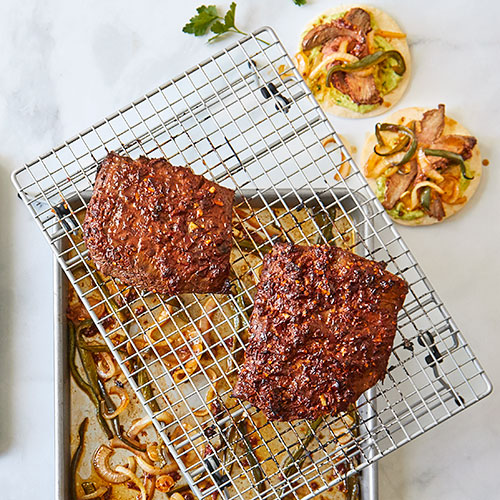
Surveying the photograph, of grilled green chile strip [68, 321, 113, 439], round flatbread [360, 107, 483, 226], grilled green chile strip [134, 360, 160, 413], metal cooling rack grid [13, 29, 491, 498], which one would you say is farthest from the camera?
round flatbread [360, 107, 483, 226]

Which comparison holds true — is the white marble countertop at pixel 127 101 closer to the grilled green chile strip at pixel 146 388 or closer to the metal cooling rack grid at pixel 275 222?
the metal cooling rack grid at pixel 275 222

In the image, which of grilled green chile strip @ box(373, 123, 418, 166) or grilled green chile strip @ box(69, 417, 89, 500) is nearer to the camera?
grilled green chile strip @ box(69, 417, 89, 500)

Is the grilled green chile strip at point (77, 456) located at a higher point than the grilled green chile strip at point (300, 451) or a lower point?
higher

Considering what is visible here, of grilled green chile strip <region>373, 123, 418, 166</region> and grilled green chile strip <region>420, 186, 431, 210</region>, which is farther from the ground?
grilled green chile strip <region>373, 123, 418, 166</region>

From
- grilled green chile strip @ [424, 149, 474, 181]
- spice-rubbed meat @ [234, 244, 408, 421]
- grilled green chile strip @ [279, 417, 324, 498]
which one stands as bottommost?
grilled green chile strip @ [279, 417, 324, 498]

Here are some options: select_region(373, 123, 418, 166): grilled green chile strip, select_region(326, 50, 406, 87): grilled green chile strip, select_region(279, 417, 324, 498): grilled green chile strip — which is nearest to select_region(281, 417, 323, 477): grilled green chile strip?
select_region(279, 417, 324, 498): grilled green chile strip

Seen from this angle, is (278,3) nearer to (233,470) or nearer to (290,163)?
(290,163)

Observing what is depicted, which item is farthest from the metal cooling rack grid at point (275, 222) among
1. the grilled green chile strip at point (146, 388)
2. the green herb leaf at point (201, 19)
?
the green herb leaf at point (201, 19)

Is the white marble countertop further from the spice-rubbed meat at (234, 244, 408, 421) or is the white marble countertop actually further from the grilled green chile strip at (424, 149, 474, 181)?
the spice-rubbed meat at (234, 244, 408, 421)

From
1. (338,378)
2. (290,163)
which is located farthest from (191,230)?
(290,163)
